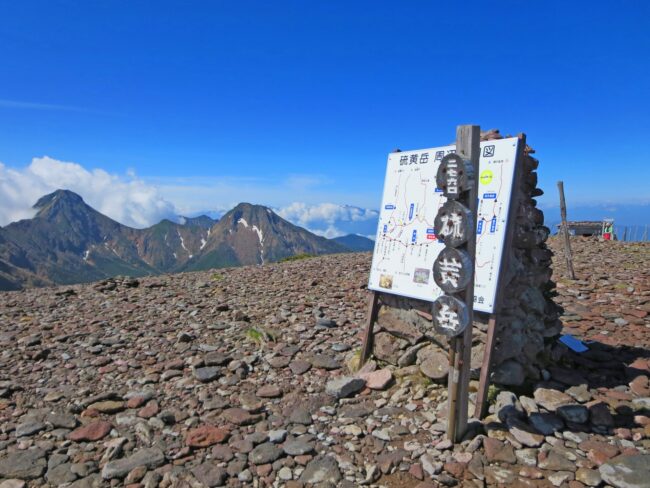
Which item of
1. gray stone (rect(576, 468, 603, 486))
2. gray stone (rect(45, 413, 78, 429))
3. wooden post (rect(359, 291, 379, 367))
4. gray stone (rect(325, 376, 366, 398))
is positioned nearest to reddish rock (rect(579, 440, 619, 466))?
gray stone (rect(576, 468, 603, 486))

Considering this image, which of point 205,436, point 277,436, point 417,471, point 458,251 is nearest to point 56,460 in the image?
point 205,436

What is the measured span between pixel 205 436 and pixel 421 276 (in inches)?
172

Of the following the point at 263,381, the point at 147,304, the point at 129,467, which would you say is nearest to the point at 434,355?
the point at 263,381

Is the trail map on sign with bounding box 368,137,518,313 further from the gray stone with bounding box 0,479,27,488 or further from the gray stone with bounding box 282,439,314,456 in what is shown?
the gray stone with bounding box 0,479,27,488

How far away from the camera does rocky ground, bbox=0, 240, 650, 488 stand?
19.2 feet

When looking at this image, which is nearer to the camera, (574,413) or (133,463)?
(133,463)

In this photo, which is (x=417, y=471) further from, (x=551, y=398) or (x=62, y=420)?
(x=62, y=420)

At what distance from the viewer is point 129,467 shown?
609 cm

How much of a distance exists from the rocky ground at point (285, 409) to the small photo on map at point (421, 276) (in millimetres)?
1762

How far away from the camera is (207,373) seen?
9039 millimetres

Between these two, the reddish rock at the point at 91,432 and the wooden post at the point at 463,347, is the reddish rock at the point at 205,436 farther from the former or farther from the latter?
the wooden post at the point at 463,347

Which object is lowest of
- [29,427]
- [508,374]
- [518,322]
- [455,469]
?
[29,427]

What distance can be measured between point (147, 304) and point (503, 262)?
1246 centimetres

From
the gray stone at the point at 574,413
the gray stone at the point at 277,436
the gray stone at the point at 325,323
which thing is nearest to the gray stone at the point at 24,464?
the gray stone at the point at 277,436
